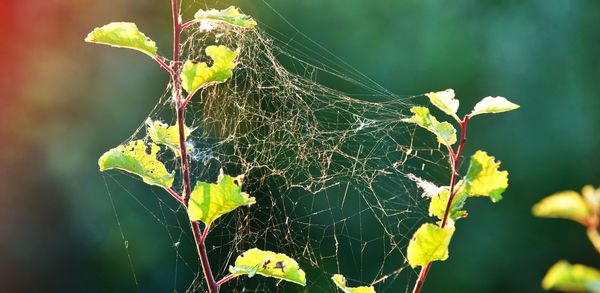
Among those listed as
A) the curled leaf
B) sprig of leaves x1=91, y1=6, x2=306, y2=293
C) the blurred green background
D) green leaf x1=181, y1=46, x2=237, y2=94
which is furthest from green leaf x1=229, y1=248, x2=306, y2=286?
the blurred green background

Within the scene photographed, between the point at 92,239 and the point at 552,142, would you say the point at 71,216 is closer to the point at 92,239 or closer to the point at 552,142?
the point at 92,239

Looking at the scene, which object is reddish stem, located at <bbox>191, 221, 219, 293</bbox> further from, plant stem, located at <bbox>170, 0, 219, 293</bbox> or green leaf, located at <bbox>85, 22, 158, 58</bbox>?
green leaf, located at <bbox>85, 22, 158, 58</bbox>

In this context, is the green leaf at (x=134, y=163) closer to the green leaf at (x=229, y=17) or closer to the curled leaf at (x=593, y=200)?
the green leaf at (x=229, y=17)

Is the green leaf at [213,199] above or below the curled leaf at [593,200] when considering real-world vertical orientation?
below

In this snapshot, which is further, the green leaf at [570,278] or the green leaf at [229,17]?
the green leaf at [229,17]

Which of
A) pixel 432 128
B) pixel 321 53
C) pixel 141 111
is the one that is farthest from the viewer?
pixel 141 111

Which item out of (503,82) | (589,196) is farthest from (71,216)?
(589,196)

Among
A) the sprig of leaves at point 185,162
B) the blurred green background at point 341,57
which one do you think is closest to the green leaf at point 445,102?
the sprig of leaves at point 185,162
